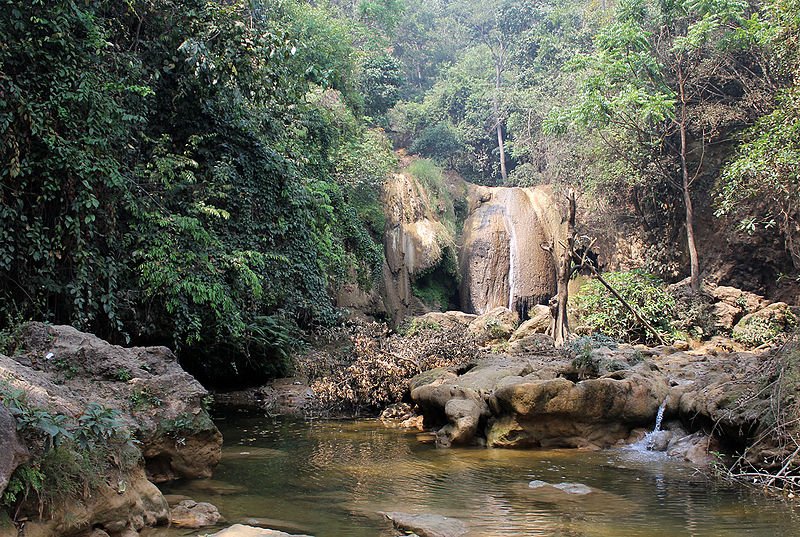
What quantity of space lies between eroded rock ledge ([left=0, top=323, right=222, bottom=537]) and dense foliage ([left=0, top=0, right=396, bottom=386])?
162cm

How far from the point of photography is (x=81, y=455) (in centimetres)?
407

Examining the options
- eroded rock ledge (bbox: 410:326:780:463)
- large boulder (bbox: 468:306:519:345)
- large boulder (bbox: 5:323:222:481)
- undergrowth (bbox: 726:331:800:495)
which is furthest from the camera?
large boulder (bbox: 468:306:519:345)

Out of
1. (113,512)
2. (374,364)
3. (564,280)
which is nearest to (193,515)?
(113,512)

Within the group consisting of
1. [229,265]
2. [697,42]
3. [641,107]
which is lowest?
[229,265]

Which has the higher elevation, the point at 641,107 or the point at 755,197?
the point at 641,107

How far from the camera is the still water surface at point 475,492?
5.05 metres

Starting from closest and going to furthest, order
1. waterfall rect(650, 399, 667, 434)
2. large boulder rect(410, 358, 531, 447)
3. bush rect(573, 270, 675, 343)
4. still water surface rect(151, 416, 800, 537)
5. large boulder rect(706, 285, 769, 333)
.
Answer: still water surface rect(151, 416, 800, 537)
large boulder rect(410, 358, 531, 447)
waterfall rect(650, 399, 667, 434)
large boulder rect(706, 285, 769, 333)
bush rect(573, 270, 675, 343)

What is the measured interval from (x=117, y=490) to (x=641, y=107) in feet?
51.9

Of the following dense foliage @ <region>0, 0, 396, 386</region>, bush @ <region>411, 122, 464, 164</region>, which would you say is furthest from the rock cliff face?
dense foliage @ <region>0, 0, 396, 386</region>

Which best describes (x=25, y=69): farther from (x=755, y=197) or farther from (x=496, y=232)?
(x=496, y=232)

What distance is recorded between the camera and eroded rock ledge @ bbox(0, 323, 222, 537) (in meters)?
4.37

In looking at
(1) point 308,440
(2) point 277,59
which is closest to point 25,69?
(2) point 277,59

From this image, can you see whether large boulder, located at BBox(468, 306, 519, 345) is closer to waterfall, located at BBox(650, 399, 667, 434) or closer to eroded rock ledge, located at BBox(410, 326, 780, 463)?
eroded rock ledge, located at BBox(410, 326, 780, 463)

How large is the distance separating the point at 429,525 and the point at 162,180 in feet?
20.9
